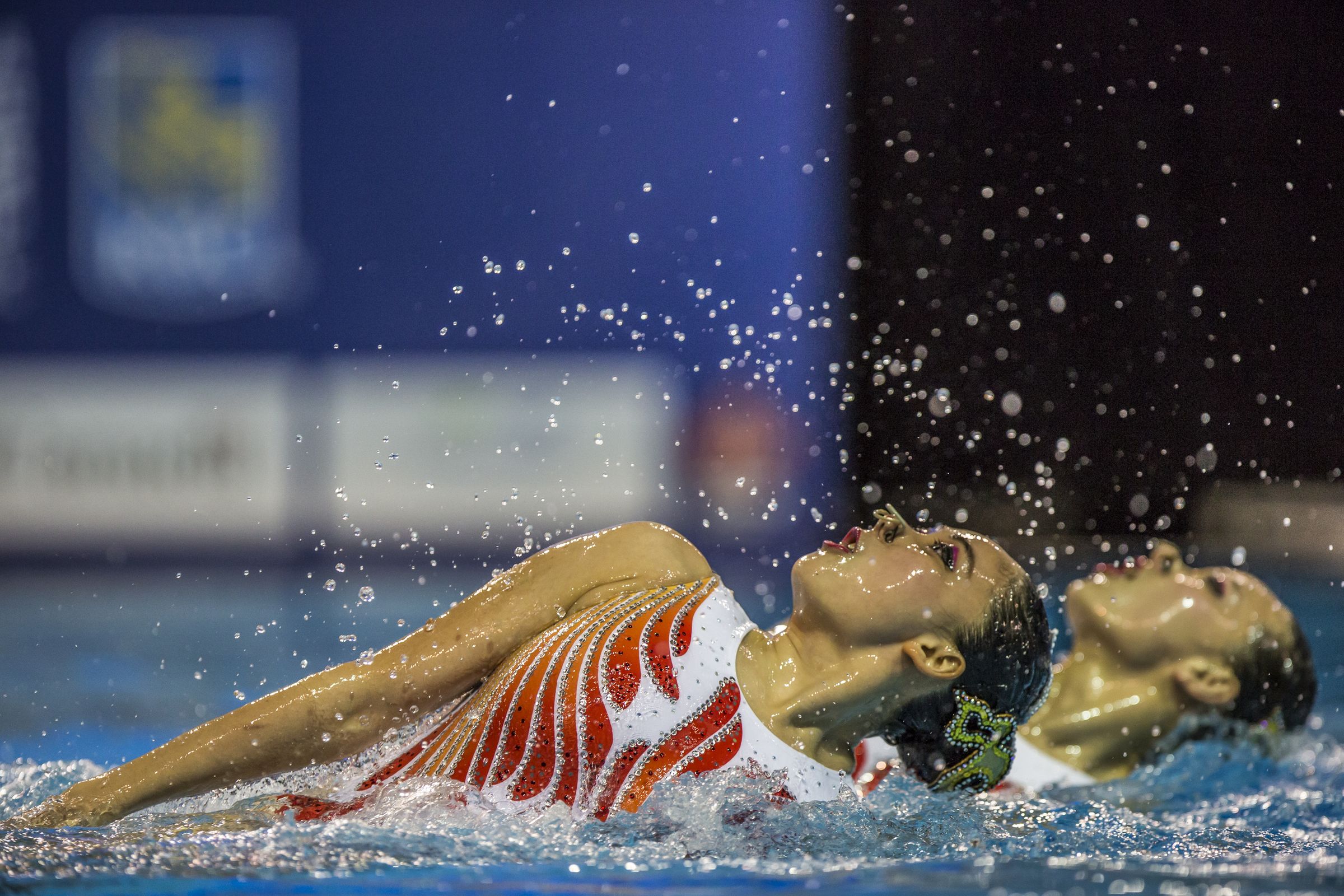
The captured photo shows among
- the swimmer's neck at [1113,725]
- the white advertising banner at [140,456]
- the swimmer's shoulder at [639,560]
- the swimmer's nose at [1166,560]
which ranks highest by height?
the swimmer's shoulder at [639,560]

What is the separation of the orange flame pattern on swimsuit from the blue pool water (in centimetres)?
3

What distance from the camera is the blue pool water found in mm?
1562

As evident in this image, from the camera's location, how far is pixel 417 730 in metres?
1.90

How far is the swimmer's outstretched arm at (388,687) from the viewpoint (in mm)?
1735

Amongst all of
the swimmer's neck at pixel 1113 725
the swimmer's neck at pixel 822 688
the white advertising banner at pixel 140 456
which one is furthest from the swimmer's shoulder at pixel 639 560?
the white advertising banner at pixel 140 456

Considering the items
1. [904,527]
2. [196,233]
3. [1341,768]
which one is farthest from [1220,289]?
[904,527]

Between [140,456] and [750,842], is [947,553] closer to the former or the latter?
[750,842]

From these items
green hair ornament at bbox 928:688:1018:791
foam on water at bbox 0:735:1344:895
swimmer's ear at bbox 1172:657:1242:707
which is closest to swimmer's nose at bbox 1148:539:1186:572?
swimmer's ear at bbox 1172:657:1242:707

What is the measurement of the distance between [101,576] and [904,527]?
444 centimetres

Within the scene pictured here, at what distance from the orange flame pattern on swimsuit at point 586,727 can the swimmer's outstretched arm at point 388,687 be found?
7 centimetres

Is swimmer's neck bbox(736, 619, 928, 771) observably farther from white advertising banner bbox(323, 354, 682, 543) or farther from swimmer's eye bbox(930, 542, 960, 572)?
white advertising banner bbox(323, 354, 682, 543)

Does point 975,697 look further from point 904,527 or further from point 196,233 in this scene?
point 196,233

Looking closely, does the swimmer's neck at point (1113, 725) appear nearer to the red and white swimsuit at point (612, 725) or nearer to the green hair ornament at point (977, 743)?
the green hair ornament at point (977, 743)

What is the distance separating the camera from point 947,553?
183 cm
